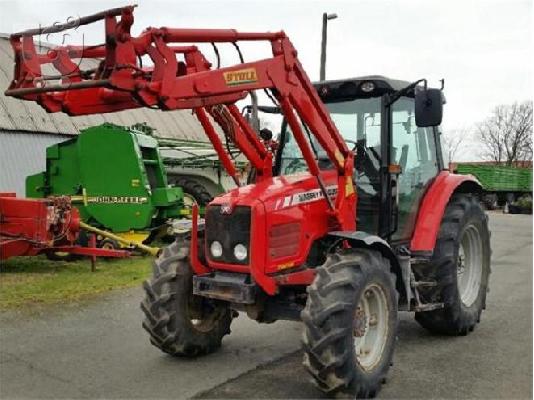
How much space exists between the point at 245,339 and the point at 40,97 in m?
2.89

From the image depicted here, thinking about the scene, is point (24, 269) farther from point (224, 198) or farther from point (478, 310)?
point (478, 310)

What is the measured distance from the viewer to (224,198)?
4652 millimetres

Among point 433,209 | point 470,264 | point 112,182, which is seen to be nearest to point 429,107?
point 433,209

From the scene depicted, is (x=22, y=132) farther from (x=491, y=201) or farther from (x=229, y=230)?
(x=491, y=201)

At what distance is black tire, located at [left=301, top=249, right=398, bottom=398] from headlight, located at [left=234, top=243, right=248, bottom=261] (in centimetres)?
58

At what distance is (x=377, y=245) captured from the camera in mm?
4512

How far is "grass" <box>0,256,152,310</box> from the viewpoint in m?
7.34

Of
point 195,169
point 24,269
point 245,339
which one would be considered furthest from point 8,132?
point 245,339

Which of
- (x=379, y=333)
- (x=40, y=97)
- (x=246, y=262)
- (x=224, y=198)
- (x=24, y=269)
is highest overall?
(x=40, y=97)

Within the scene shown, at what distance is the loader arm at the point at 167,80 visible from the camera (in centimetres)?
356

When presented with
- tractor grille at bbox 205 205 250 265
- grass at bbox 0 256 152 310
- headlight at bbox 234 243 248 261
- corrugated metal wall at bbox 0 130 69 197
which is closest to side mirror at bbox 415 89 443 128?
tractor grille at bbox 205 205 250 265

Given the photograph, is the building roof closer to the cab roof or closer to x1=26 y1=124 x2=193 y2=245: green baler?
x1=26 y1=124 x2=193 y2=245: green baler

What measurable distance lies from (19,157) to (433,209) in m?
13.5

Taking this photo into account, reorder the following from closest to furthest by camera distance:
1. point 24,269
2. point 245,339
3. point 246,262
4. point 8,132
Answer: point 246,262 → point 245,339 → point 24,269 → point 8,132
